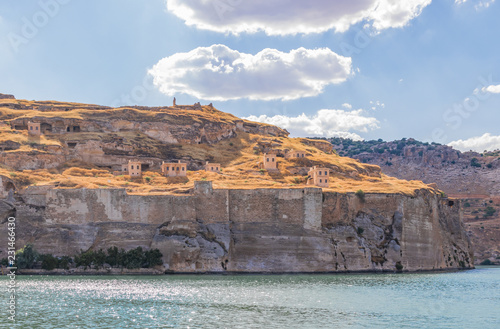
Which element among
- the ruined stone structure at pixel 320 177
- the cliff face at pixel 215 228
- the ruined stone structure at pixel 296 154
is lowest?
the cliff face at pixel 215 228

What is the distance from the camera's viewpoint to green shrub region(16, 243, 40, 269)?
48531 mm

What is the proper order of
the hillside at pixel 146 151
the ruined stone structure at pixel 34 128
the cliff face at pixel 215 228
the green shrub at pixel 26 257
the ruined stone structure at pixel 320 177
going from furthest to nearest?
the ruined stone structure at pixel 34 128 → the ruined stone structure at pixel 320 177 → the hillside at pixel 146 151 → the cliff face at pixel 215 228 → the green shrub at pixel 26 257

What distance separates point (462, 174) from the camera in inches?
4860

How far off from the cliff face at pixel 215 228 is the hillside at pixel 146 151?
2.61 m

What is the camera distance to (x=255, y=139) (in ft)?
256

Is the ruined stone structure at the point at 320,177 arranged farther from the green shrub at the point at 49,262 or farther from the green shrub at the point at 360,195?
the green shrub at the point at 49,262

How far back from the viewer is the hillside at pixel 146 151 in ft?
190

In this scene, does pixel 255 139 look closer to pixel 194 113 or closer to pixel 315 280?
pixel 194 113

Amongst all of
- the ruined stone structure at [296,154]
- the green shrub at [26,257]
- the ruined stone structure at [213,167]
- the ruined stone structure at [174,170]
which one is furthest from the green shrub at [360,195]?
the green shrub at [26,257]

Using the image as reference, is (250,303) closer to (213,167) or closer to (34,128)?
(213,167)

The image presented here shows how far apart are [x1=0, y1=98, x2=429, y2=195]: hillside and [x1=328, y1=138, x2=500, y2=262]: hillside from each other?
1306 inches

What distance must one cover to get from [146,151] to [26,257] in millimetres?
20831

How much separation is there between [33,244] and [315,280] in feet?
72.5

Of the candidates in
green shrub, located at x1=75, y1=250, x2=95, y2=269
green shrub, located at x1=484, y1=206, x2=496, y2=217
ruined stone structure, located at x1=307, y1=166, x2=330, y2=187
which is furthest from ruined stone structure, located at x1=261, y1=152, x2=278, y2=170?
green shrub, located at x1=484, y1=206, x2=496, y2=217
